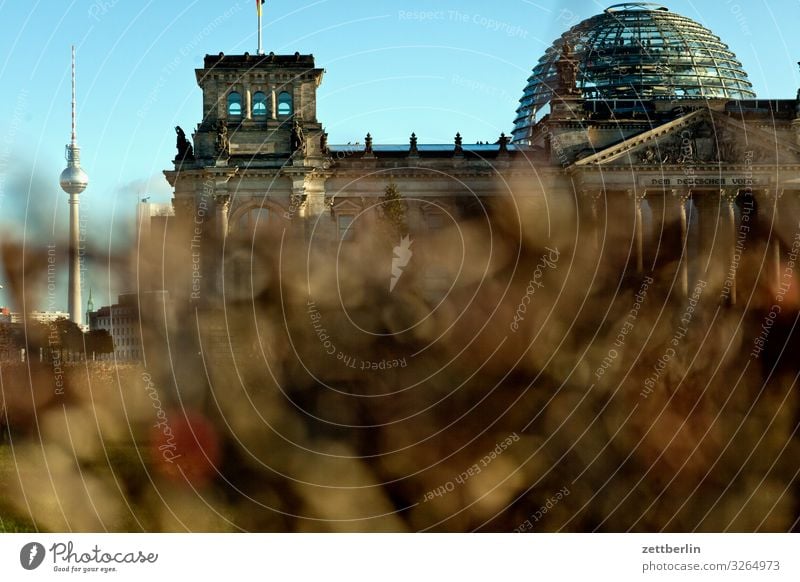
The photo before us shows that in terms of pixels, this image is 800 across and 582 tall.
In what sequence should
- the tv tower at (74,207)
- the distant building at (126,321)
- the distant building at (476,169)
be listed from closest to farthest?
1. the tv tower at (74,207)
2. the distant building at (126,321)
3. the distant building at (476,169)

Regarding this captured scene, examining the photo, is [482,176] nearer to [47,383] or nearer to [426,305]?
[426,305]

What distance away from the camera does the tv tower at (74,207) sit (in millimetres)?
41531

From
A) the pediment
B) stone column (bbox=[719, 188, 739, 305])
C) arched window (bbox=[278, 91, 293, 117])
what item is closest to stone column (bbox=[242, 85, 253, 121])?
arched window (bbox=[278, 91, 293, 117])

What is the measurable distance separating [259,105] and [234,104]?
1.56 metres

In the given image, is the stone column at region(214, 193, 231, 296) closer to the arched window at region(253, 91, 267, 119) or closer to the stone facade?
the stone facade

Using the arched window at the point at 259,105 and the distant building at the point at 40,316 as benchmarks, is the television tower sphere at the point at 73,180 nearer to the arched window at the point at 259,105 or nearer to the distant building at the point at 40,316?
the distant building at the point at 40,316

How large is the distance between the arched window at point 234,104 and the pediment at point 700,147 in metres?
21.4

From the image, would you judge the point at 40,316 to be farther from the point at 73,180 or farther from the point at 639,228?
the point at 639,228

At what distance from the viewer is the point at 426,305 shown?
1918 inches

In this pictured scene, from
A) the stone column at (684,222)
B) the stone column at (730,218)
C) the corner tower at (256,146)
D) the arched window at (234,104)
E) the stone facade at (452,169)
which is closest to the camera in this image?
the stone column at (684,222)

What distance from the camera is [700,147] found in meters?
79.4

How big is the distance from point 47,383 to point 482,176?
148 ft

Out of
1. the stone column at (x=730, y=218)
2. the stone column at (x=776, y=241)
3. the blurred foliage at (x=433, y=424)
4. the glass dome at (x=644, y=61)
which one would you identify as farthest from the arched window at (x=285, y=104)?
the blurred foliage at (x=433, y=424)
